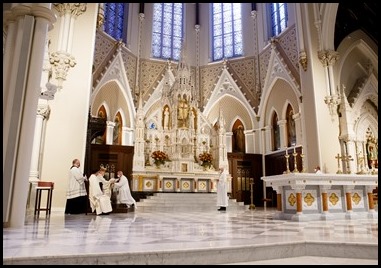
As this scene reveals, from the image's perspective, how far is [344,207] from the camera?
8211mm

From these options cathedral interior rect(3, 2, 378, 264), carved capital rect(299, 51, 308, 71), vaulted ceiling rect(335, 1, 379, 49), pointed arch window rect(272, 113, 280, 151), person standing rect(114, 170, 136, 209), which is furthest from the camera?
pointed arch window rect(272, 113, 280, 151)

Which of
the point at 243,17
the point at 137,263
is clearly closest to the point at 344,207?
the point at 137,263

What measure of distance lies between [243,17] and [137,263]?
2104 cm

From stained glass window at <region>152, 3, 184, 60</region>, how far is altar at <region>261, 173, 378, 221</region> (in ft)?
50.2

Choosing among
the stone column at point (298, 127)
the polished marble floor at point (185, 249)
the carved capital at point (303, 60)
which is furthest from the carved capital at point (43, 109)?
the stone column at point (298, 127)

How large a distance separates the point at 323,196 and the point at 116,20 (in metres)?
16.7

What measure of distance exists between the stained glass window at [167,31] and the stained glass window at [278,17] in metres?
6.27

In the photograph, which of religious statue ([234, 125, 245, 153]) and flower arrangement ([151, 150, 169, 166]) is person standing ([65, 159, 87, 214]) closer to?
flower arrangement ([151, 150, 169, 166])

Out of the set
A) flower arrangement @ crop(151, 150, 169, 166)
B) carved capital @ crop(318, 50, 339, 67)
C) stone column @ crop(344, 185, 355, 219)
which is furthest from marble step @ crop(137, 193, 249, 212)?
carved capital @ crop(318, 50, 339, 67)

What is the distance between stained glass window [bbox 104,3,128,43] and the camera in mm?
19081

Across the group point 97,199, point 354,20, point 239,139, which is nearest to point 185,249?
point 97,199

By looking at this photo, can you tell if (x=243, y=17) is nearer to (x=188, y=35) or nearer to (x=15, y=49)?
(x=188, y=35)

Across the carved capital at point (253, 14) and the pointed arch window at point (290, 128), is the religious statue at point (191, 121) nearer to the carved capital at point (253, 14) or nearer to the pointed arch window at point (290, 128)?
the pointed arch window at point (290, 128)

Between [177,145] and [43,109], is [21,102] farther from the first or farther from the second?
[177,145]
